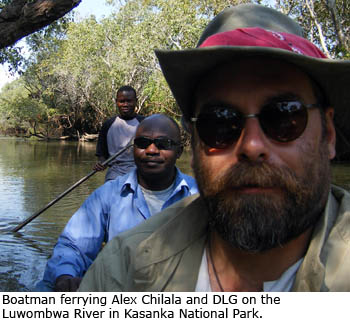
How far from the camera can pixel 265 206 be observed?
122 cm

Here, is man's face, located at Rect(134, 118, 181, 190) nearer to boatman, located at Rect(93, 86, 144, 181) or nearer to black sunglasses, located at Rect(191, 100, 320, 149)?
boatman, located at Rect(93, 86, 144, 181)

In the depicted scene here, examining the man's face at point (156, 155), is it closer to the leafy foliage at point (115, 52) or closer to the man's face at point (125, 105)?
the man's face at point (125, 105)

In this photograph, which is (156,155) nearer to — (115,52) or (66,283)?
(66,283)

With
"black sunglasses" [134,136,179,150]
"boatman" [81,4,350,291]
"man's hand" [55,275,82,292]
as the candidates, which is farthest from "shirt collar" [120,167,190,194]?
"boatman" [81,4,350,291]

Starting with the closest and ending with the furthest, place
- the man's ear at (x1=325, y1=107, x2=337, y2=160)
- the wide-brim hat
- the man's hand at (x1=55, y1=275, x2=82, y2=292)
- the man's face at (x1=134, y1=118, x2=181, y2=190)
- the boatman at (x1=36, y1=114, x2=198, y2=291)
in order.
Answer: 1. the wide-brim hat
2. the man's ear at (x1=325, y1=107, x2=337, y2=160)
3. the man's hand at (x1=55, y1=275, x2=82, y2=292)
4. the boatman at (x1=36, y1=114, x2=198, y2=291)
5. the man's face at (x1=134, y1=118, x2=181, y2=190)

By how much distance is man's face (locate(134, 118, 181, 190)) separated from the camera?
3453 mm

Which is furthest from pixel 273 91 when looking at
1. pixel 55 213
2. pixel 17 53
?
pixel 17 53

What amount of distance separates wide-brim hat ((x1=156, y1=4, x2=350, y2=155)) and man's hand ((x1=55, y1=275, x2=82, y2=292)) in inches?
58.7

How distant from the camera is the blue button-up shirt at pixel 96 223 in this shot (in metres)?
2.77

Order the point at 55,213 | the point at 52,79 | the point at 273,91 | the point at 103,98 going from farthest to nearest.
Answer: the point at 52,79, the point at 103,98, the point at 55,213, the point at 273,91

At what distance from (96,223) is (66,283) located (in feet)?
1.99

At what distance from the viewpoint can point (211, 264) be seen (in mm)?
1388
